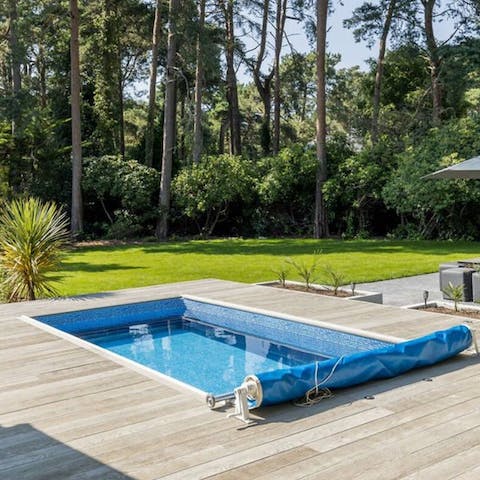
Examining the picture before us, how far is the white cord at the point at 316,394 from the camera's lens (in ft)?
12.3

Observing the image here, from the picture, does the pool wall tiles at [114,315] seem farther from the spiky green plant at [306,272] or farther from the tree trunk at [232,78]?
the tree trunk at [232,78]

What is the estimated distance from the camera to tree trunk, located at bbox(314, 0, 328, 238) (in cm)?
1792

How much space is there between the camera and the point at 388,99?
27609 millimetres

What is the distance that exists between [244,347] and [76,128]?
13.7 metres

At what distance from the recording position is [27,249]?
7.98m

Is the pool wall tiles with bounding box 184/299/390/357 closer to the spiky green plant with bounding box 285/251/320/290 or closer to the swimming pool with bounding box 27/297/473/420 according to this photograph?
the swimming pool with bounding box 27/297/473/420

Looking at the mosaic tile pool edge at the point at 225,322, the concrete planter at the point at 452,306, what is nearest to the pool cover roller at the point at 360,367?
the mosaic tile pool edge at the point at 225,322

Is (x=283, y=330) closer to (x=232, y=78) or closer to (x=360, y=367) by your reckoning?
(x=360, y=367)

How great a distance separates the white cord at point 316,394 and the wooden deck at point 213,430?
0.20ft

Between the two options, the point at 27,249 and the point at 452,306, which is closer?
the point at 452,306

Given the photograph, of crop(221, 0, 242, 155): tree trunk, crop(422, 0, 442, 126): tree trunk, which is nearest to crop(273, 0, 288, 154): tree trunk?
crop(221, 0, 242, 155): tree trunk

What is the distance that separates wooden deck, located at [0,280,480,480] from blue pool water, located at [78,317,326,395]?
48.1 inches

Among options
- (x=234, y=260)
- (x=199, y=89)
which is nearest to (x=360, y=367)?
(x=234, y=260)

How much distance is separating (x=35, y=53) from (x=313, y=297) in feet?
78.9
